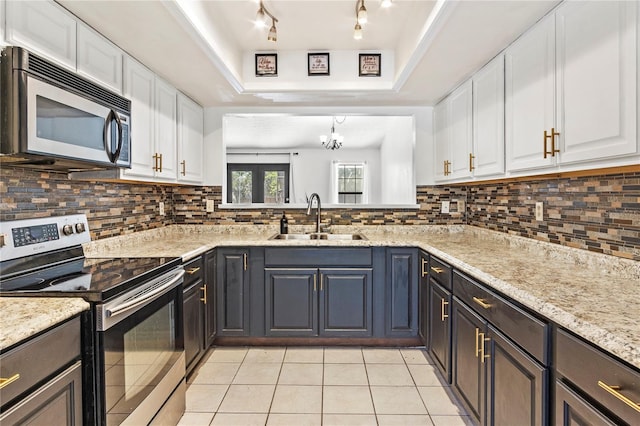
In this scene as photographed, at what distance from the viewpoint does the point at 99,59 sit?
1752 mm

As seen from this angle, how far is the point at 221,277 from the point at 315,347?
0.92m

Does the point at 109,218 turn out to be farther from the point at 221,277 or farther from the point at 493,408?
the point at 493,408

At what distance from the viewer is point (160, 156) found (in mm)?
2330

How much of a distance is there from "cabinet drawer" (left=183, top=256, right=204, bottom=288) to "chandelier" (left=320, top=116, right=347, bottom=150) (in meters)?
1.93

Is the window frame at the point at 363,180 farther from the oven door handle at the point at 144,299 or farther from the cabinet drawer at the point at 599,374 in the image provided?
the cabinet drawer at the point at 599,374

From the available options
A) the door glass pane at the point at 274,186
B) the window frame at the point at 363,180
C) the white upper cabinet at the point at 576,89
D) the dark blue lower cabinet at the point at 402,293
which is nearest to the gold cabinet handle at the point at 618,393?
the white upper cabinet at the point at 576,89

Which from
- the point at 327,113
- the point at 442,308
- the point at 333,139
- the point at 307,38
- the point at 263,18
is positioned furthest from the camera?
the point at 333,139

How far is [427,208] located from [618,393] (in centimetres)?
246

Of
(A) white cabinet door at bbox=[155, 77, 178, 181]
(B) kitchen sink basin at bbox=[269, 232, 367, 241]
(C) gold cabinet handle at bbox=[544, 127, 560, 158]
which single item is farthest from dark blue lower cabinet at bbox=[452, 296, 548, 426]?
(A) white cabinet door at bbox=[155, 77, 178, 181]

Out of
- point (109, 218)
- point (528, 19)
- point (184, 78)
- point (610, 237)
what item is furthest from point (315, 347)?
→ point (528, 19)

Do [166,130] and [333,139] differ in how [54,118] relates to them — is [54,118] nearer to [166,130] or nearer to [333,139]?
[166,130]

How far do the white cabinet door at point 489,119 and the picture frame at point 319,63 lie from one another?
111cm

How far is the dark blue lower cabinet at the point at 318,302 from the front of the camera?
2.63 metres

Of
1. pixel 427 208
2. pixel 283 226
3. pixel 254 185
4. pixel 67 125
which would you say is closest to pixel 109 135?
pixel 67 125
